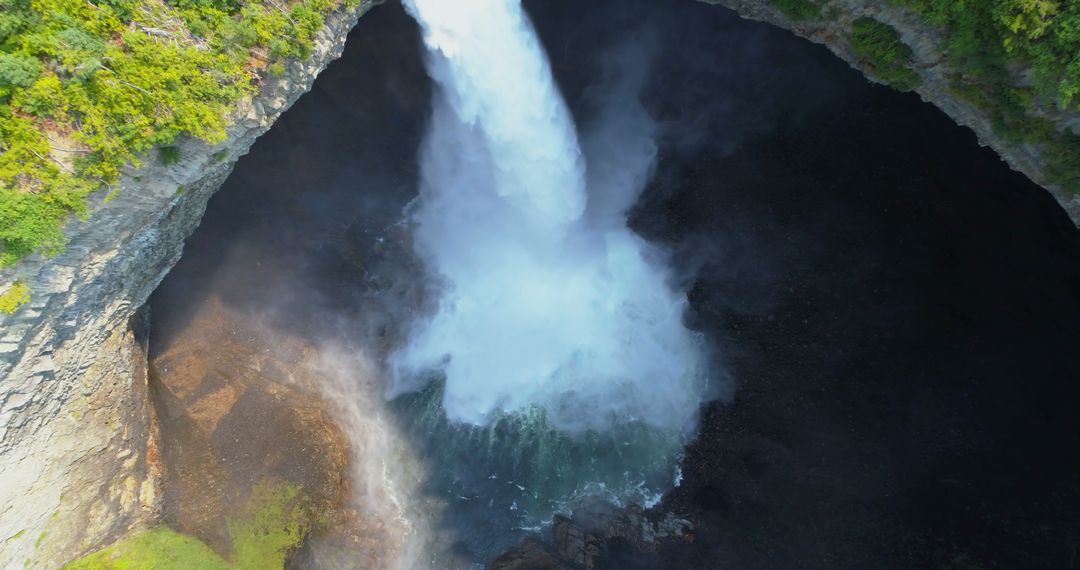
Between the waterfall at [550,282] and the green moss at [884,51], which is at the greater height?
the green moss at [884,51]

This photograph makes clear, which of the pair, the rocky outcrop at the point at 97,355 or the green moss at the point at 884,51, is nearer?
the rocky outcrop at the point at 97,355

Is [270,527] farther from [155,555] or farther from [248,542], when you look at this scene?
[155,555]

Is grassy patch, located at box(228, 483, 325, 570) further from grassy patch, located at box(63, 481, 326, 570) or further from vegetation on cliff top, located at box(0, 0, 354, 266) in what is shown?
vegetation on cliff top, located at box(0, 0, 354, 266)

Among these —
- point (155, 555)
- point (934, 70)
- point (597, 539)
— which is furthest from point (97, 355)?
point (934, 70)

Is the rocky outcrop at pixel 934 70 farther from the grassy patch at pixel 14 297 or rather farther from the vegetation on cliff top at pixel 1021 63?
the grassy patch at pixel 14 297

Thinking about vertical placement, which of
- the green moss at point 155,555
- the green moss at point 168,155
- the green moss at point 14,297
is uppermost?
the green moss at point 168,155

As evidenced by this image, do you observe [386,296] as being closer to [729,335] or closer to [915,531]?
[729,335]

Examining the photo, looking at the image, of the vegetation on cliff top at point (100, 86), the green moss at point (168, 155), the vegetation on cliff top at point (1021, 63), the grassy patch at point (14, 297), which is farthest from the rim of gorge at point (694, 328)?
the grassy patch at point (14, 297)

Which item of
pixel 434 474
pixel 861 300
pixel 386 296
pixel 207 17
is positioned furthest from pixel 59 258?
pixel 861 300
